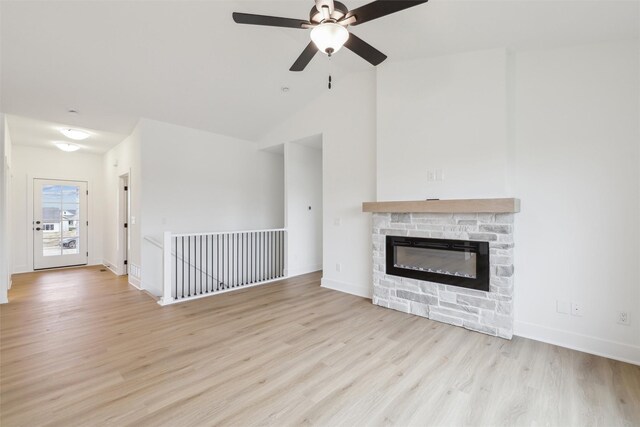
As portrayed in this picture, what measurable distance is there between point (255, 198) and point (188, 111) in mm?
2178

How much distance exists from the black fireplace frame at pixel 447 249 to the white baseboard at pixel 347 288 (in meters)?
0.63

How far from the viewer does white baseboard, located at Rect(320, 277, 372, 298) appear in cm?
433

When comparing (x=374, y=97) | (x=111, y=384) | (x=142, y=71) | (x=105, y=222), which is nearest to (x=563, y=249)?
(x=374, y=97)

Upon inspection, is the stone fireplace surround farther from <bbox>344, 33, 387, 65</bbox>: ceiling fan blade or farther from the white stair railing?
the white stair railing

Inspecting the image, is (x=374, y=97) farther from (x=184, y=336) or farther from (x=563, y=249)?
(x=184, y=336)

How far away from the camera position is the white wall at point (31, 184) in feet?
20.3

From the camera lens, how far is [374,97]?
425 cm

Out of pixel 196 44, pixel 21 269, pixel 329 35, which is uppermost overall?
pixel 196 44

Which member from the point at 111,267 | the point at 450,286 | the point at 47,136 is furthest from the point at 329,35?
the point at 111,267

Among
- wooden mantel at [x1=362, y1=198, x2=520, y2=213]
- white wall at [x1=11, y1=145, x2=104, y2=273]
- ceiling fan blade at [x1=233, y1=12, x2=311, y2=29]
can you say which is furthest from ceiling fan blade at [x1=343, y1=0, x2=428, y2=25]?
white wall at [x1=11, y1=145, x2=104, y2=273]

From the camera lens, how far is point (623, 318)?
2580 mm

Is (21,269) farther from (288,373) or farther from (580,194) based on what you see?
(580,194)

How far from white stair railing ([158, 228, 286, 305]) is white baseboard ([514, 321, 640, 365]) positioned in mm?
3791

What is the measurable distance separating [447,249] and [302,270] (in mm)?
3113
